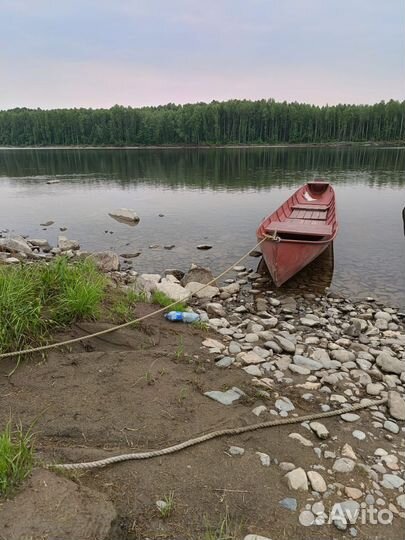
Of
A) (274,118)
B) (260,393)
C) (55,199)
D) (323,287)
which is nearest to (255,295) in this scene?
(323,287)

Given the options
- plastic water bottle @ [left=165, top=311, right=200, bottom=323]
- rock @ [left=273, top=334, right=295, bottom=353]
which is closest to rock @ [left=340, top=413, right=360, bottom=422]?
rock @ [left=273, top=334, right=295, bottom=353]

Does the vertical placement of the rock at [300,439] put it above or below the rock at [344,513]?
below

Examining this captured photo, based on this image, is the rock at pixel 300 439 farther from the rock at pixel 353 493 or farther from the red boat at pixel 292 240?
the red boat at pixel 292 240

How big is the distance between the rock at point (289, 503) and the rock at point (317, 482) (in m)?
0.26

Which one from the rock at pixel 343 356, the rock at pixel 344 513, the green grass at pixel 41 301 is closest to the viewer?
the rock at pixel 344 513

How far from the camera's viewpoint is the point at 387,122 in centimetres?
10125

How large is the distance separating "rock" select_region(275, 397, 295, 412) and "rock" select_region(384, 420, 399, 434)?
102 cm

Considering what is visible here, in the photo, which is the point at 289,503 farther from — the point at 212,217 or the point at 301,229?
the point at 212,217

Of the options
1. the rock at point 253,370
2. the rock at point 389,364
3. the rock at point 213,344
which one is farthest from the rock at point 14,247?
the rock at point 389,364

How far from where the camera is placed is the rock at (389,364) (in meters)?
A: 5.36

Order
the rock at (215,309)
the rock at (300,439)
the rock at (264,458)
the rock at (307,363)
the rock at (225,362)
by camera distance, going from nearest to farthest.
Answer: the rock at (264,458), the rock at (300,439), the rock at (225,362), the rock at (307,363), the rock at (215,309)

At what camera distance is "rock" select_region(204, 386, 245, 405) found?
13.9ft

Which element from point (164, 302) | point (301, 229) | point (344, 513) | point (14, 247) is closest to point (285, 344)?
point (164, 302)

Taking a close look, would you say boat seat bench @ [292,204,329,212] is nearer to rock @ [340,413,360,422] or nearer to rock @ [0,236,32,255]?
rock @ [0,236,32,255]
